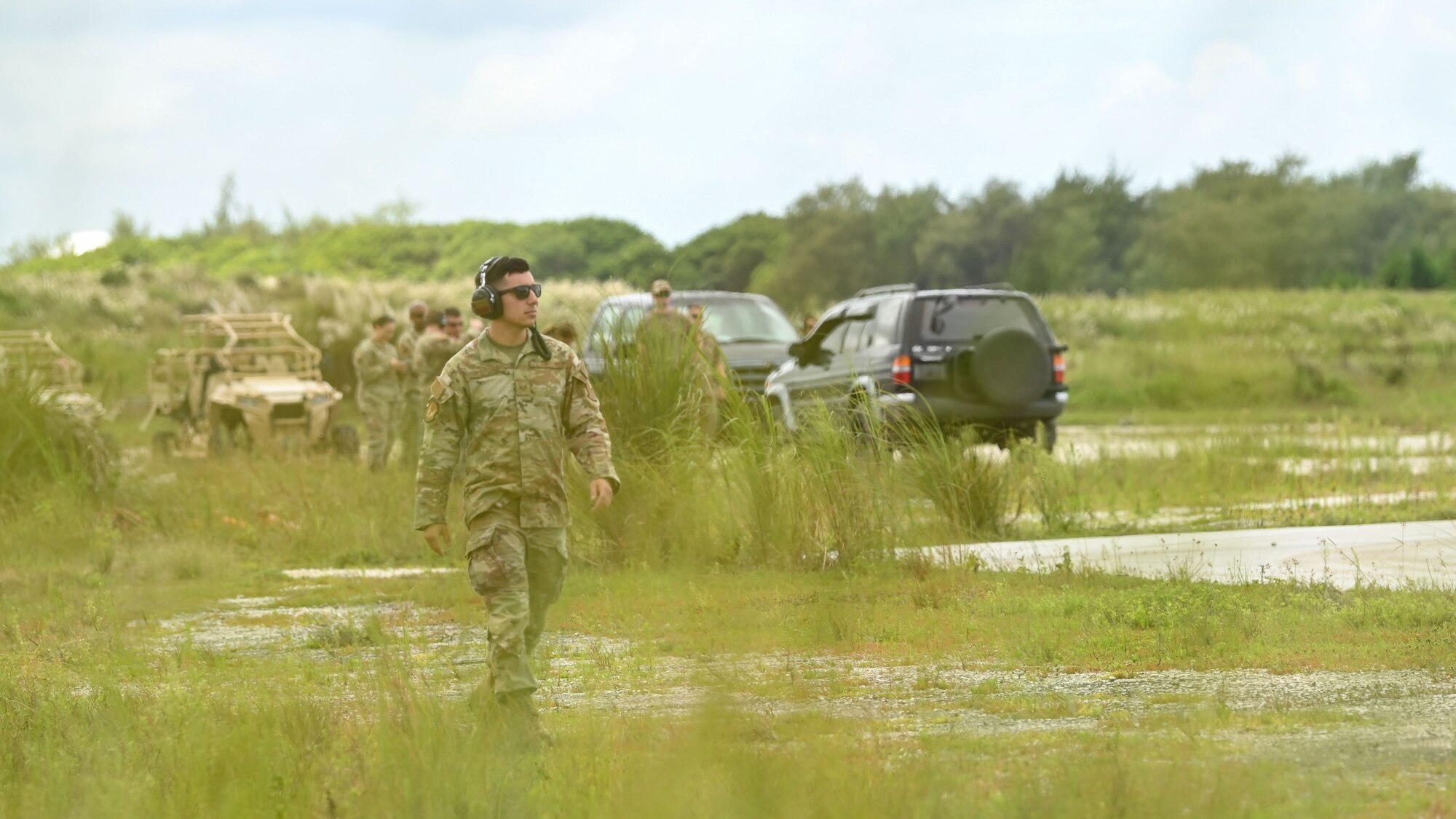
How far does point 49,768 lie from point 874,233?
67116mm

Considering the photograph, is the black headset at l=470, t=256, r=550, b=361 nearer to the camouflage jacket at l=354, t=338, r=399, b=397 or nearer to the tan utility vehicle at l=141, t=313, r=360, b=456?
the camouflage jacket at l=354, t=338, r=399, b=397

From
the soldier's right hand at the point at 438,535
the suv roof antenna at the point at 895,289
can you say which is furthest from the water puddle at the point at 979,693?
the suv roof antenna at the point at 895,289

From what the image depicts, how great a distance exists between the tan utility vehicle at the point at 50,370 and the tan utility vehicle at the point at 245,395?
133cm

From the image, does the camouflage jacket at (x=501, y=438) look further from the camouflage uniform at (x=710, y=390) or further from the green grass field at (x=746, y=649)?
the camouflage uniform at (x=710, y=390)

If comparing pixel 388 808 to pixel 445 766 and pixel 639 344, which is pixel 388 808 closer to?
pixel 445 766

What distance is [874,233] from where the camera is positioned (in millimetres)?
72438

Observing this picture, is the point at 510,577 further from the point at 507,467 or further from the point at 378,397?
the point at 378,397

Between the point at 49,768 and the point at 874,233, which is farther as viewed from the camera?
the point at 874,233

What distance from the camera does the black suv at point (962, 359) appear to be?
1673 centimetres

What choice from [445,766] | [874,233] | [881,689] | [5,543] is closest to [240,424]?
[5,543]

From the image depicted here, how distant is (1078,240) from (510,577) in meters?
61.0

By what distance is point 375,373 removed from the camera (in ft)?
65.6

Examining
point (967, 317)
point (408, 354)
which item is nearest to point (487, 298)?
point (967, 317)

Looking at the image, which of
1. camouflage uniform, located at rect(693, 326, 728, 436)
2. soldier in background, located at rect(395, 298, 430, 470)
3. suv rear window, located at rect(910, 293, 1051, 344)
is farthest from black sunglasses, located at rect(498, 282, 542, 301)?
soldier in background, located at rect(395, 298, 430, 470)
